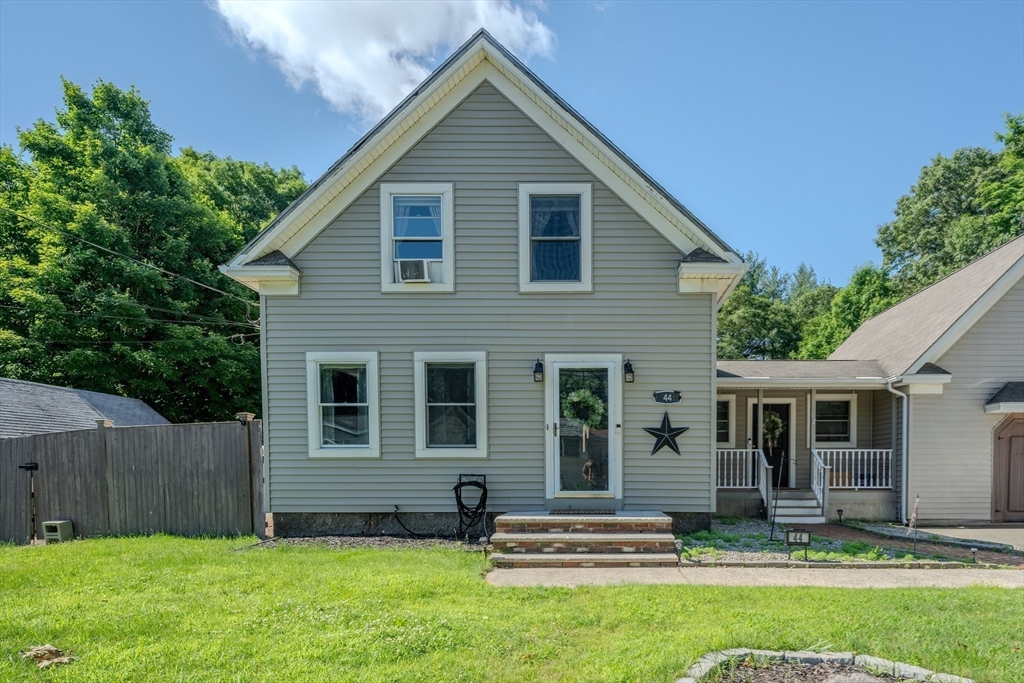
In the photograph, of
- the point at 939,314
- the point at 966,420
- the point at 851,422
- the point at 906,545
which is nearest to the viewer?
the point at 906,545

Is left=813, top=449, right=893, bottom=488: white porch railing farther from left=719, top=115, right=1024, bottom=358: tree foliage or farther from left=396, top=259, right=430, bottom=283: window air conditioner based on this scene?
left=719, top=115, right=1024, bottom=358: tree foliage

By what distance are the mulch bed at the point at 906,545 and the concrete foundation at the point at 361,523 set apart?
594cm

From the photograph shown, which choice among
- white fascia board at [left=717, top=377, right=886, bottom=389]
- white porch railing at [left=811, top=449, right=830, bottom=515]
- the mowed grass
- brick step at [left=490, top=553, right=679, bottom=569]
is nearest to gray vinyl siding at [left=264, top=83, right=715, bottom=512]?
brick step at [left=490, top=553, right=679, bottom=569]

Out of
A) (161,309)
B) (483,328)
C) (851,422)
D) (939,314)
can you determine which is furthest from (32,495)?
(939,314)

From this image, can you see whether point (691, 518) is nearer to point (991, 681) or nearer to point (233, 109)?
point (991, 681)

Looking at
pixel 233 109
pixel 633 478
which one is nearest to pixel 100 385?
pixel 233 109

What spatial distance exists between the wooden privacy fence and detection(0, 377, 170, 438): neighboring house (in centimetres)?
231

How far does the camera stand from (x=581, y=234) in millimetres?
7777

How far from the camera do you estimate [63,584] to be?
→ 5258 millimetres

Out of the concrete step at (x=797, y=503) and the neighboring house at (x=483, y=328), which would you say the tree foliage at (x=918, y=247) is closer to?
the concrete step at (x=797, y=503)

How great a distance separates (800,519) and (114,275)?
66.2 ft

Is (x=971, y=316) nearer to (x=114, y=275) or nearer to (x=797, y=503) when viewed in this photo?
(x=797, y=503)

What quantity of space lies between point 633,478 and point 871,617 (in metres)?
3.60

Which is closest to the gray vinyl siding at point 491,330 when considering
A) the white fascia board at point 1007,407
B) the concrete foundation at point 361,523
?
the concrete foundation at point 361,523
